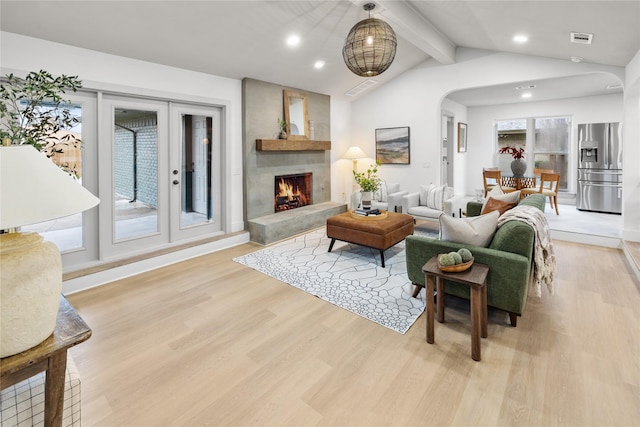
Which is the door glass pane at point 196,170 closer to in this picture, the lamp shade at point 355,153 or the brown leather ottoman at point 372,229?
the brown leather ottoman at point 372,229

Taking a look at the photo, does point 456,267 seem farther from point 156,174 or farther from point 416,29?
point 156,174

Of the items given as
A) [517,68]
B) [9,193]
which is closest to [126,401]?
[9,193]

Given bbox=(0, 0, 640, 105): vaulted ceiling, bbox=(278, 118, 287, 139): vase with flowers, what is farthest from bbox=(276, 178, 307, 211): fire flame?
bbox=(0, 0, 640, 105): vaulted ceiling

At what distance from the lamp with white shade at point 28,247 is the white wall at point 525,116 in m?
9.10

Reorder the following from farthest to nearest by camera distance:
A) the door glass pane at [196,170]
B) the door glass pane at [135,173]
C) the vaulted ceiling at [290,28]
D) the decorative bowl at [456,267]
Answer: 1. the door glass pane at [196,170]
2. the door glass pane at [135,173]
3. the vaulted ceiling at [290,28]
4. the decorative bowl at [456,267]

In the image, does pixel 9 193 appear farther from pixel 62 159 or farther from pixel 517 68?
pixel 517 68

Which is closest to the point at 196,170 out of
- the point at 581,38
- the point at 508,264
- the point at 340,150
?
the point at 340,150

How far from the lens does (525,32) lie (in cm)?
404

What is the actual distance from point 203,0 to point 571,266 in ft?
16.8

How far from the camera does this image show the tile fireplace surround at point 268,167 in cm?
527

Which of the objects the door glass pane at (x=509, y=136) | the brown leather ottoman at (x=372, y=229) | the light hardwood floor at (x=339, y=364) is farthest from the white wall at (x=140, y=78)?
the door glass pane at (x=509, y=136)

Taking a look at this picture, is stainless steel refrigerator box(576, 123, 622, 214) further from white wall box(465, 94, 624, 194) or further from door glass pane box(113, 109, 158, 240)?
door glass pane box(113, 109, 158, 240)

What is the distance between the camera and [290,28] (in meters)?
4.23

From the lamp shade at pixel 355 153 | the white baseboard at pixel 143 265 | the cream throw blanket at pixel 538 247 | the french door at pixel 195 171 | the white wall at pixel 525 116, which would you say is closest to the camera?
the cream throw blanket at pixel 538 247
